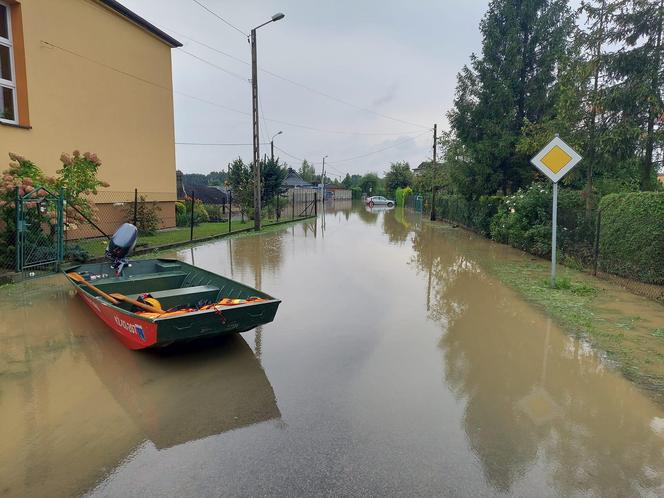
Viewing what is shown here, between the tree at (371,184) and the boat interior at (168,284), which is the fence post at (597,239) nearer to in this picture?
the boat interior at (168,284)

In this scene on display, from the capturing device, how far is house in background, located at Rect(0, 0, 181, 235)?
1206 cm

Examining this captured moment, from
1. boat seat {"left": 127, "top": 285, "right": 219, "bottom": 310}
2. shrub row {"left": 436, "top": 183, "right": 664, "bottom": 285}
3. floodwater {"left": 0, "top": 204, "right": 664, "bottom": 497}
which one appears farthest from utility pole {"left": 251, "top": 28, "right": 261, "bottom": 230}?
boat seat {"left": 127, "top": 285, "right": 219, "bottom": 310}

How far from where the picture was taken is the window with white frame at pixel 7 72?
38.9ft

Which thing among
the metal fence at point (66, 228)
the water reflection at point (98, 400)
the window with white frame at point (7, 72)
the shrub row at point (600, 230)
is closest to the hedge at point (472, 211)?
the shrub row at point (600, 230)

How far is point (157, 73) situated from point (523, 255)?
1547cm

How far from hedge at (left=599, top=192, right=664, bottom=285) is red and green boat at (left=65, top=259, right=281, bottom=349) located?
7.10m

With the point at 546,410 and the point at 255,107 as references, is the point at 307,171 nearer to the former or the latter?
the point at 255,107

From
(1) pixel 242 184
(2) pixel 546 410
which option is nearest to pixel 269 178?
(1) pixel 242 184

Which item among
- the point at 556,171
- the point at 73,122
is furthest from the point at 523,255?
the point at 73,122

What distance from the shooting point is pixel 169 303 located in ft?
19.0

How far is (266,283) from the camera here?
29.7 ft

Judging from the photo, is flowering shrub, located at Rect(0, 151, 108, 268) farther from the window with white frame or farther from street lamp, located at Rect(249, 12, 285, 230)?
street lamp, located at Rect(249, 12, 285, 230)

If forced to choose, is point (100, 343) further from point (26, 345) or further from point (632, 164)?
point (632, 164)

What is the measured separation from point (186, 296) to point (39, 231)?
594 cm
